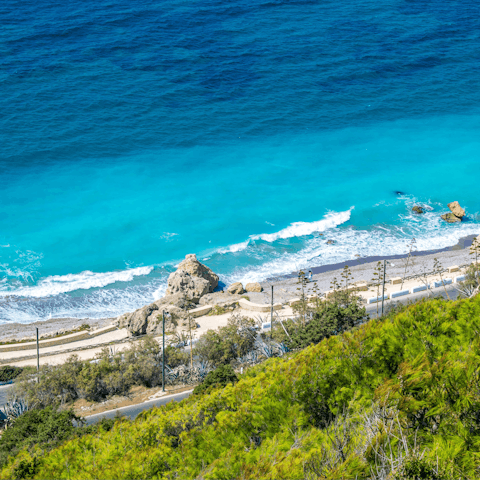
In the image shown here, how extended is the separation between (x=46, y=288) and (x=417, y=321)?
126 ft

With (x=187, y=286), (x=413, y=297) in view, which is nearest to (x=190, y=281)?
(x=187, y=286)

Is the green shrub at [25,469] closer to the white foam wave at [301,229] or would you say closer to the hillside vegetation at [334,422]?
the hillside vegetation at [334,422]

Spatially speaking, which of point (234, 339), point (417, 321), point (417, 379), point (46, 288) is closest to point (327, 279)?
point (234, 339)

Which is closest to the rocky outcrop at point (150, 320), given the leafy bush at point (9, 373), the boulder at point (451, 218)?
the leafy bush at point (9, 373)

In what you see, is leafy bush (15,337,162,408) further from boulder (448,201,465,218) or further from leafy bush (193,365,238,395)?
boulder (448,201,465,218)

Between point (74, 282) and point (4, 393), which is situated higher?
point (74, 282)

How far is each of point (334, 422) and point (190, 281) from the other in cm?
3038

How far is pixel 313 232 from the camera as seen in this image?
180ft

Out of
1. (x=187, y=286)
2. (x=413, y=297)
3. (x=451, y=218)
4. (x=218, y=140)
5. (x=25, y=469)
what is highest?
(x=218, y=140)

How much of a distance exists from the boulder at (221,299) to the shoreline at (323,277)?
162 cm

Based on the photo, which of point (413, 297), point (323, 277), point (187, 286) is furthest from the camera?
point (323, 277)

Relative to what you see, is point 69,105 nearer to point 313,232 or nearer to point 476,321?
point 313,232

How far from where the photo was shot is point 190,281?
4425 cm

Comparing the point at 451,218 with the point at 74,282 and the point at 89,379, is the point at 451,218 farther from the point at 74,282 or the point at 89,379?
the point at 89,379
